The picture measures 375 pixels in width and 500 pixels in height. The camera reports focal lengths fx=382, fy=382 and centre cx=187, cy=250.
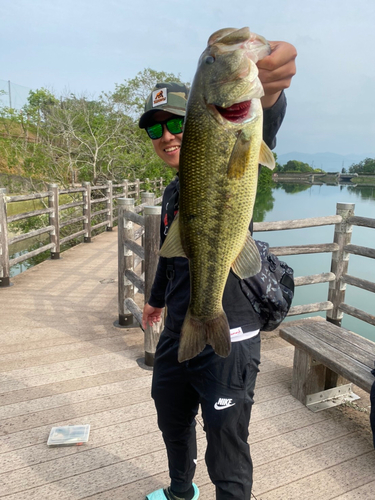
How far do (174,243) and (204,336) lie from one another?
0.33 m

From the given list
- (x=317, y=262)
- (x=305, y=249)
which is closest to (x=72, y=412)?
(x=305, y=249)

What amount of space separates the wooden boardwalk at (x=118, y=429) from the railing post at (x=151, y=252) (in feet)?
0.75

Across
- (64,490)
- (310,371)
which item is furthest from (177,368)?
(310,371)

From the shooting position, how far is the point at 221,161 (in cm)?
105

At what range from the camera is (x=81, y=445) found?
2326 millimetres

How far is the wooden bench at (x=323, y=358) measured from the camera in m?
2.48

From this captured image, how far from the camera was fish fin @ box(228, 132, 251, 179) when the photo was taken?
1.02 meters

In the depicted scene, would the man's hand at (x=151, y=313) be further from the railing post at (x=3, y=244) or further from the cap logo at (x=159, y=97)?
the railing post at (x=3, y=244)

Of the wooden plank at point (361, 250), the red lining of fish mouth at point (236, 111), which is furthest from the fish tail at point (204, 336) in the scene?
the wooden plank at point (361, 250)

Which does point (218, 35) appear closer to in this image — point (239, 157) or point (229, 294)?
point (239, 157)

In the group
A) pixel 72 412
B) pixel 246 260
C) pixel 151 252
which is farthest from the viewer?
pixel 151 252

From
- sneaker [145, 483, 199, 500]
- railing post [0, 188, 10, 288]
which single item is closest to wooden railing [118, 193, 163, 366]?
sneaker [145, 483, 199, 500]

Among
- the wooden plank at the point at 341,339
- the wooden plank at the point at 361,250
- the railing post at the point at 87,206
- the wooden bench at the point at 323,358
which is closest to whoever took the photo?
the wooden bench at the point at 323,358

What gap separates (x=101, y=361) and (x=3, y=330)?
1414mm
